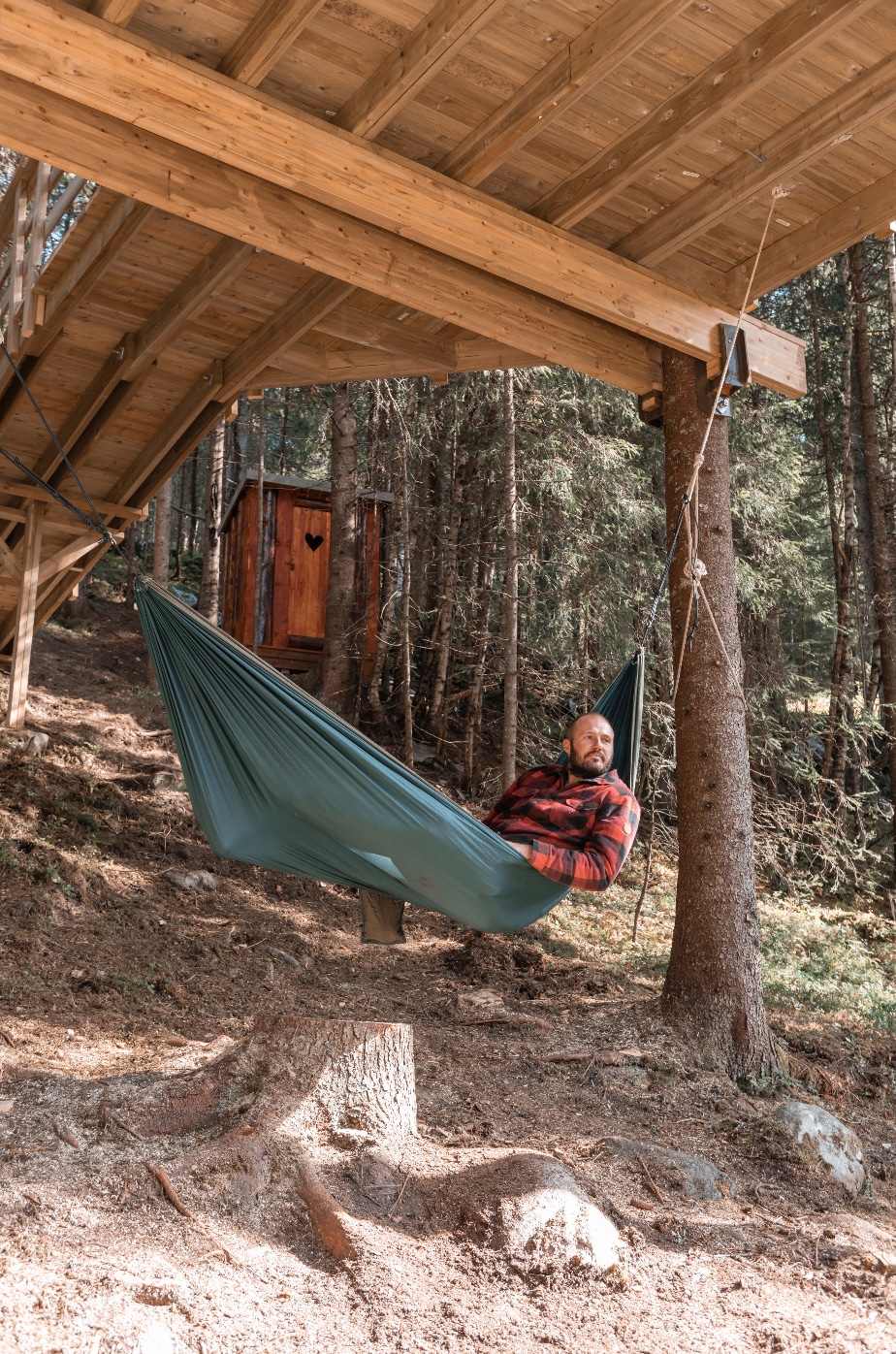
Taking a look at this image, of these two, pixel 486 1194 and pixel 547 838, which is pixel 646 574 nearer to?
pixel 547 838

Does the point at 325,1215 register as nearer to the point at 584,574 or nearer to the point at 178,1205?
the point at 178,1205

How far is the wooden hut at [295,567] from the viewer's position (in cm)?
761

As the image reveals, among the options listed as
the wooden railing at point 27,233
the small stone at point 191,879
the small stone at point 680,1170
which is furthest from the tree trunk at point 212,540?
the small stone at point 680,1170

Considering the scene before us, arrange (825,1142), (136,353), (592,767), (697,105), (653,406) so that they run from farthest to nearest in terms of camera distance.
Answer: (136,353), (653,406), (592,767), (825,1142), (697,105)

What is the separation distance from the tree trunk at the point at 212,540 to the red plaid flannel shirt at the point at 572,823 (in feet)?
16.4

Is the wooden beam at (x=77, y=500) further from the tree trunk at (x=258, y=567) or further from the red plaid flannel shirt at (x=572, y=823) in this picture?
the red plaid flannel shirt at (x=572, y=823)

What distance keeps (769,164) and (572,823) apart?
2.01 metres

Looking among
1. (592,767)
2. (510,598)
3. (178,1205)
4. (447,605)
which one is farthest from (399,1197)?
(447,605)

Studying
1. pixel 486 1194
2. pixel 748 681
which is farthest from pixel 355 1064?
pixel 748 681

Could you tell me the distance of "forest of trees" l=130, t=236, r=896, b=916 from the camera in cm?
653

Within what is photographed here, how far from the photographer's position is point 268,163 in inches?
104

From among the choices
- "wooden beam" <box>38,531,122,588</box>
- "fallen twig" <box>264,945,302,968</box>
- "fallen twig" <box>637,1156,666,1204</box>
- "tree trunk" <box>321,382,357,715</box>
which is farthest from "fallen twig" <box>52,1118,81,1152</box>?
"tree trunk" <box>321,382,357,715</box>

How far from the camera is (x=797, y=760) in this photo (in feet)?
21.9

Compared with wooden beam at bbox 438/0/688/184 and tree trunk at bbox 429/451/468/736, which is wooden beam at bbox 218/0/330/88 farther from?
tree trunk at bbox 429/451/468/736
